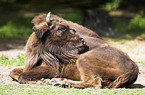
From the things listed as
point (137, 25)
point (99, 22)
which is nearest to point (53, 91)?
point (99, 22)

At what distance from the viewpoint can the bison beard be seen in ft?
13.7

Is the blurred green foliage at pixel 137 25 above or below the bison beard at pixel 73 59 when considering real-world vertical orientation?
below

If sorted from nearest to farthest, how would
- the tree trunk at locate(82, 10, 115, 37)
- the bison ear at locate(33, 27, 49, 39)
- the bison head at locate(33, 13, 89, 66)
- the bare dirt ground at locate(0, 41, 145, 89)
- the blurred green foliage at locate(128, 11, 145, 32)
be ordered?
1. the bison head at locate(33, 13, 89, 66)
2. the bison ear at locate(33, 27, 49, 39)
3. the bare dirt ground at locate(0, 41, 145, 89)
4. the tree trunk at locate(82, 10, 115, 37)
5. the blurred green foliage at locate(128, 11, 145, 32)

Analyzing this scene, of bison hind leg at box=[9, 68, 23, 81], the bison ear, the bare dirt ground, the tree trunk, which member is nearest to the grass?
the bare dirt ground

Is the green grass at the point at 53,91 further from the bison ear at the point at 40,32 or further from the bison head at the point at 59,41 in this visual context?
the bison ear at the point at 40,32

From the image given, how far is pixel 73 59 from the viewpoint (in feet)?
14.4

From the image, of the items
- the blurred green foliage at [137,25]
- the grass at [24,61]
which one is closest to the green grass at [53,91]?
the grass at [24,61]

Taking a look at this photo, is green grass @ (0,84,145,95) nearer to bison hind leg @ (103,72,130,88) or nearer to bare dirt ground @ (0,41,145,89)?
bison hind leg @ (103,72,130,88)

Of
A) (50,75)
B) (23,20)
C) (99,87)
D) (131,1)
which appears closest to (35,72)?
(50,75)

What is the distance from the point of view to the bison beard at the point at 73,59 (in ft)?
13.7

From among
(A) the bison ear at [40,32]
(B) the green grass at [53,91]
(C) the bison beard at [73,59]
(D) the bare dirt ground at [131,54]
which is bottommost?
(D) the bare dirt ground at [131,54]

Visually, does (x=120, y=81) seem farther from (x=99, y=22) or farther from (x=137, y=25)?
(x=137, y=25)

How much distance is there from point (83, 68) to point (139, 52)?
3925 mm

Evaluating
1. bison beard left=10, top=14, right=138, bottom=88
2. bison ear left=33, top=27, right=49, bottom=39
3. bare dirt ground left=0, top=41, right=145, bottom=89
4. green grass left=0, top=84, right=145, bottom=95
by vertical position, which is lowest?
bare dirt ground left=0, top=41, right=145, bottom=89
